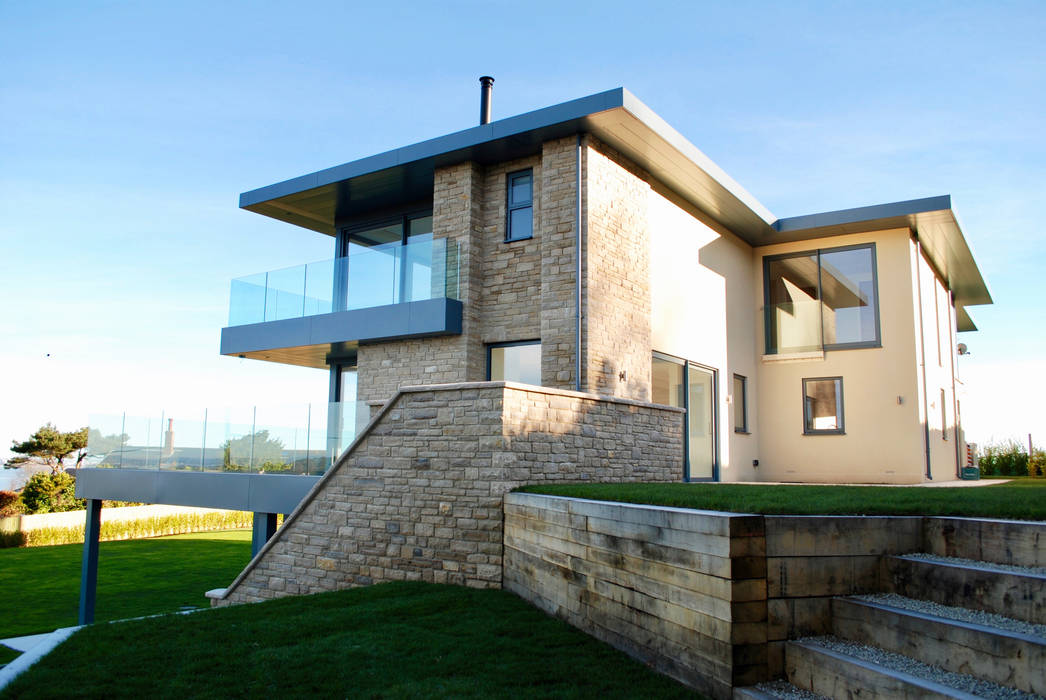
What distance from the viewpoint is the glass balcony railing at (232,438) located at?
13.1 meters

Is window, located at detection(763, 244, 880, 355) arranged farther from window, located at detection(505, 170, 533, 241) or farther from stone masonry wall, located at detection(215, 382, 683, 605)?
stone masonry wall, located at detection(215, 382, 683, 605)

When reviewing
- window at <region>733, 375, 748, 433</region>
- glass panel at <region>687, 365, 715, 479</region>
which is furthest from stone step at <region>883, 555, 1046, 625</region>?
window at <region>733, 375, 748, 433</region>

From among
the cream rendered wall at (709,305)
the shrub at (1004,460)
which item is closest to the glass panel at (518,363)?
the cream rendered wall at (709,305)

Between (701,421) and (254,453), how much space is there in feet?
30.0

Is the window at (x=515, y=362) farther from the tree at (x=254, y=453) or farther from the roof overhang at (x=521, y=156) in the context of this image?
the tree at (x=254, y=453)

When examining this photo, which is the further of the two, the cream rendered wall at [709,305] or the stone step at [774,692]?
the cream rendered wall at [709,305]

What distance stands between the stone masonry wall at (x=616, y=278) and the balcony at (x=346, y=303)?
8.82 ft

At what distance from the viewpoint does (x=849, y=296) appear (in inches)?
661

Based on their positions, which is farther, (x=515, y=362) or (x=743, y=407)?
(x=743, y=407)

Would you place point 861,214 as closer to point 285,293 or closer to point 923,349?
point 923,349

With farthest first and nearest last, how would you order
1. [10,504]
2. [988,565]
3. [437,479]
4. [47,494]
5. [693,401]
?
[47,494], [10,504], [693,401], [437,479], [988,565]

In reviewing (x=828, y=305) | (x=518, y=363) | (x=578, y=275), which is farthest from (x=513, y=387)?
(x=828, y=305)

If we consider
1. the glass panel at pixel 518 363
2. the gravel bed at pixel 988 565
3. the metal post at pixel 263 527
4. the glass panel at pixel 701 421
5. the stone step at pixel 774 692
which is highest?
the glass panel at pixel 518 363

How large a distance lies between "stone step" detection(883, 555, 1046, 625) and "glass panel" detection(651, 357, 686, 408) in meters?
9.34
